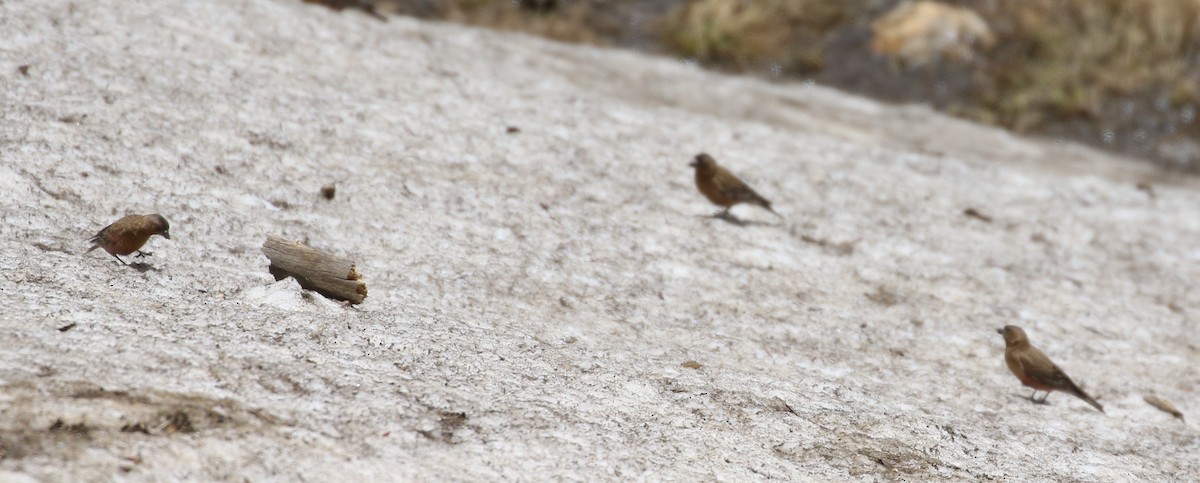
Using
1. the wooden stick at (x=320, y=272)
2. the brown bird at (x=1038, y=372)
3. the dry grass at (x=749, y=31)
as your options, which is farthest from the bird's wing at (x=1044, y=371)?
the dry grass at (x=749, y=31)

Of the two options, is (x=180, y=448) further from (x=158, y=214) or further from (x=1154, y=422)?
(x=1154, y=422)

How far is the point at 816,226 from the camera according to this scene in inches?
352

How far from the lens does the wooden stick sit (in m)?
5.75

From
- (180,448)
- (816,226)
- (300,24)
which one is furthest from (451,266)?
(300,24)

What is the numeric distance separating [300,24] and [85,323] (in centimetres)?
586

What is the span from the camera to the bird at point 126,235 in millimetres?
5480

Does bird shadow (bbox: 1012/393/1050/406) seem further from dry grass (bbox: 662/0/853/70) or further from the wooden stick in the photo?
dry grass (bbox: 662/0/853/70)

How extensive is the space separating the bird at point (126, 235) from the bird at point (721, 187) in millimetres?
4462

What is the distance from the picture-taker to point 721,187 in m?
8.52

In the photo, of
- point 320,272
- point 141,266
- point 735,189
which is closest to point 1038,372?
point 735,189

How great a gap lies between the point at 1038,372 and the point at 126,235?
554 centimetres

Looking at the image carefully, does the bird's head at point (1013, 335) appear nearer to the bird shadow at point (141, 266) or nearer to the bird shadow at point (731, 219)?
the bird shadow at point (731, 219)

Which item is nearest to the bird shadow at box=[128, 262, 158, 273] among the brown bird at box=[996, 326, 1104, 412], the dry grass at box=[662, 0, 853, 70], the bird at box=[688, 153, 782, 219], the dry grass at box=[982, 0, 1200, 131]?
the bird at box=[688, 153, 782, 219]

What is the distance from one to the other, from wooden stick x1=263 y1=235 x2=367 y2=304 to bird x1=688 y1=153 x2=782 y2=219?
11.9 ft
